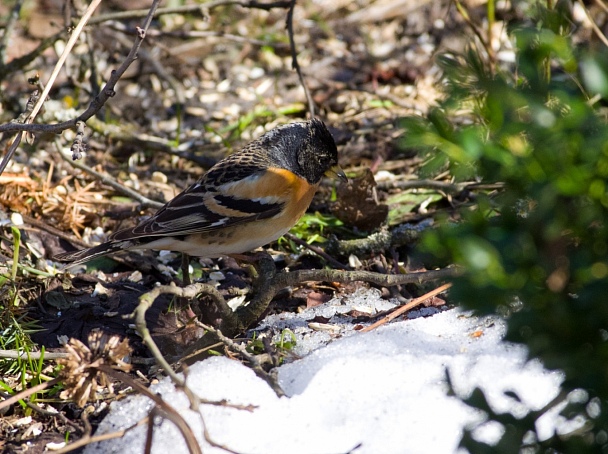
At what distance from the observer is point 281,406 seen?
249 centimetres

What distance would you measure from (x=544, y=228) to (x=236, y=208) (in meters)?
2.49

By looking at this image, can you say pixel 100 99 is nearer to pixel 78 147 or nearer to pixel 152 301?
pixel 78 147

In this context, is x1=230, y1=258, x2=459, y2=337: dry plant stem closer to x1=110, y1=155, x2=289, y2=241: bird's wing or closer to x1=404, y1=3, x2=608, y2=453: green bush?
x1=110, y1=155, x2=289, y2=241: bird's wing

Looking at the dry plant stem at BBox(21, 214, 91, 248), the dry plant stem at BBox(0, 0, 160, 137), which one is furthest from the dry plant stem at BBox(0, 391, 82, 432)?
the dry plant stem at BBox(21, 214, 91, 248)

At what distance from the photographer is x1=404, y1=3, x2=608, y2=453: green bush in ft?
4.75

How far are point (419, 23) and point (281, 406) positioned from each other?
4.49m

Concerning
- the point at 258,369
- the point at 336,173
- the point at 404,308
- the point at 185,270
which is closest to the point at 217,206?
the point at 185,270

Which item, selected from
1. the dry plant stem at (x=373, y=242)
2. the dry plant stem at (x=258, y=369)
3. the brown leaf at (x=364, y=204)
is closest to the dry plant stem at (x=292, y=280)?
the dry plant stem at (x=258, y=369)

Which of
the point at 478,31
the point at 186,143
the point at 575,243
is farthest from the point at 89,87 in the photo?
the point at 575,243

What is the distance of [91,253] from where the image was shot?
353cm

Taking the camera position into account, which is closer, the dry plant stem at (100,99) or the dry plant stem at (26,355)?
the dry plant stem at (100,99)

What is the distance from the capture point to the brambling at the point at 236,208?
3660 millimetres

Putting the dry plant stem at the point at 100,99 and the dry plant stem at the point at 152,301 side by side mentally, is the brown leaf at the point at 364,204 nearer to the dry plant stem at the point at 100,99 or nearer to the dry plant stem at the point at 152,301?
the dry plant stem at the point at 152,301

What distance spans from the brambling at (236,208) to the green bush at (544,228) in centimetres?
225
